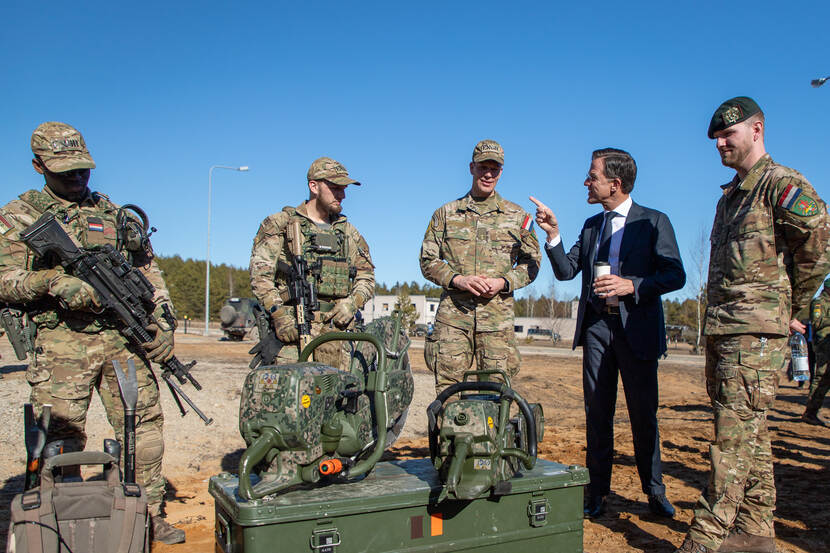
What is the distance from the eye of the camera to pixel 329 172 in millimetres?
5219

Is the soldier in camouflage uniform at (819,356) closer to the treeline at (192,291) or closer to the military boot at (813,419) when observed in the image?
the military boot at (813,419)

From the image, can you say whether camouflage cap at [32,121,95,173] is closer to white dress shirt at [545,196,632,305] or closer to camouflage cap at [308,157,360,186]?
camouflage cap at [308,157,360,186]

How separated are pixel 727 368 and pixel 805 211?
986 mm

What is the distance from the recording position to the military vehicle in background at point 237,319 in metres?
26.8

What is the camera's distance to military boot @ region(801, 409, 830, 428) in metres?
9.27

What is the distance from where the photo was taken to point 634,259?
461cm

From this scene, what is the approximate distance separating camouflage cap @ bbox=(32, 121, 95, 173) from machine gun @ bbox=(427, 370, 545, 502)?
2.91 meters

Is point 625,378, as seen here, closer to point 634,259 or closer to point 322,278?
point 634,259

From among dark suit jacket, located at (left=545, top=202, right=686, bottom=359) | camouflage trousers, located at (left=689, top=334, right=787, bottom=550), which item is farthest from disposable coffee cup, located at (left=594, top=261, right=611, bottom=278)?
camouflage trousers, located at (left=689, top=334, right=787, bottom=550)

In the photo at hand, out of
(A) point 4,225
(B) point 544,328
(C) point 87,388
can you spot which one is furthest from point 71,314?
(B) point 544,328

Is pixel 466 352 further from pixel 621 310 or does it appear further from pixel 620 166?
pixel 620 166

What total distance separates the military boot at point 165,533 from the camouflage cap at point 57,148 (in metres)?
2.48

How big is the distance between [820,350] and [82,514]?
1062cm

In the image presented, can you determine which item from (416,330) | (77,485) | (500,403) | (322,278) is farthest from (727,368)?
(416,330)
